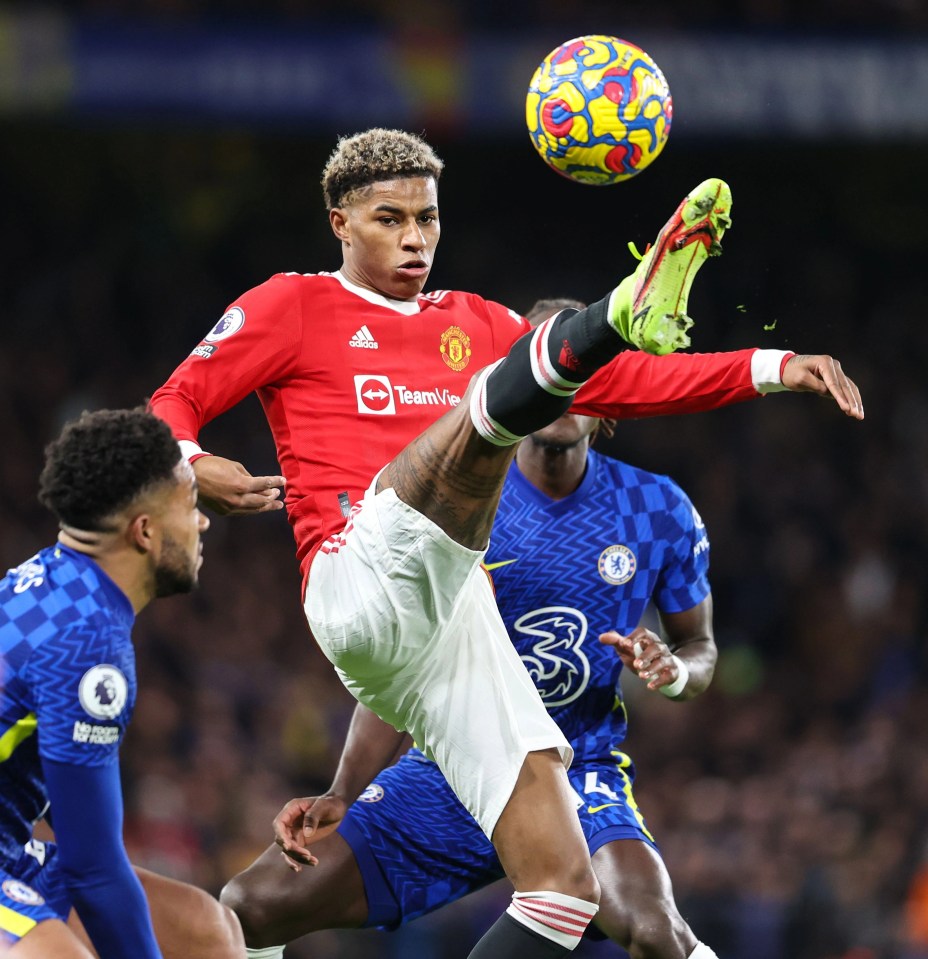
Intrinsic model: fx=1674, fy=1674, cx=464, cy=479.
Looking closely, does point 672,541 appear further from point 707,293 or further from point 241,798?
point 707,293

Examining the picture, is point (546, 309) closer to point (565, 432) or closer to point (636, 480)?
point (565, 432)

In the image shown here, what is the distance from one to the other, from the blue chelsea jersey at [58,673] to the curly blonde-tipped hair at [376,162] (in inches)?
69.0

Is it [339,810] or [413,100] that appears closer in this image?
[339,810]

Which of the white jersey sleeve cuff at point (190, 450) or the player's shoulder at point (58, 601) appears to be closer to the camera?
the player's shoulder at point (58, 601)

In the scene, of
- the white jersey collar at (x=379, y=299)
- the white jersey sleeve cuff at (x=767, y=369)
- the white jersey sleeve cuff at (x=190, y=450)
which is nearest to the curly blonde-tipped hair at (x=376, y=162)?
the white jersey collar at (x=379, y=299)

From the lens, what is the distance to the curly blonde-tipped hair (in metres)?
4.95

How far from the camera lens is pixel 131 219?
14.8 meters

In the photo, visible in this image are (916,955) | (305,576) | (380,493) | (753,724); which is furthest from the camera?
(753,724)

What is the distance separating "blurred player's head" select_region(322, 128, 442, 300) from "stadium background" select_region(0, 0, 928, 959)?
4.78 metres

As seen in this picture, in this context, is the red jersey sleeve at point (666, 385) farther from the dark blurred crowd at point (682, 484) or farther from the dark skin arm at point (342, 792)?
the dark blurred crowd at point (682, 484)

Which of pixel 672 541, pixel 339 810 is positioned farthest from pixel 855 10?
pixel 339 810

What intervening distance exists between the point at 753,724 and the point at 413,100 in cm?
505

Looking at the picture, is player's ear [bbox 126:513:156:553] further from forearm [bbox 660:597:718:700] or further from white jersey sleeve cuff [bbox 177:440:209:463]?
forearm [bbox 660:597:718:700]

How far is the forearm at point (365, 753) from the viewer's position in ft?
17.2
